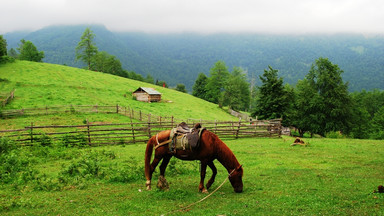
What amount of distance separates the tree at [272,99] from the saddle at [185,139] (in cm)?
2657

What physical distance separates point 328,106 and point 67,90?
1447 inches

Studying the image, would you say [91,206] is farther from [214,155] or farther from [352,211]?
[352,211]

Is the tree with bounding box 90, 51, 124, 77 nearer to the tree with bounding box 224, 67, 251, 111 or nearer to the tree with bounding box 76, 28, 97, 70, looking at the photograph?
the tree with bounding box 76, 28, 97, 70

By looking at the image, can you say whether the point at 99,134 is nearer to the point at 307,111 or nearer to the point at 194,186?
the point at 194,186

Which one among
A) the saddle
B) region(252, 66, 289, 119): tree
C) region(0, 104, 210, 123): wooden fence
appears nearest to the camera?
the saddle

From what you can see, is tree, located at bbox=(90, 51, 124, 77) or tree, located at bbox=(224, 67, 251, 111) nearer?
tree, located at bbox=(224, 67, 251, 111)

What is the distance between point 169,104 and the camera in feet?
131

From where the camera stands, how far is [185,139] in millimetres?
6676

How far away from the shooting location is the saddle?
660 centimetres

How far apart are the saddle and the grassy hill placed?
1967 cm

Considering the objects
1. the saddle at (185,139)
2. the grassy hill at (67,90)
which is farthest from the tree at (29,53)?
the saddle at (185,139)

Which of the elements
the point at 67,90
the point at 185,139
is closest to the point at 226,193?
the point at 185,139

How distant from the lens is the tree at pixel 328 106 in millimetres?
29859

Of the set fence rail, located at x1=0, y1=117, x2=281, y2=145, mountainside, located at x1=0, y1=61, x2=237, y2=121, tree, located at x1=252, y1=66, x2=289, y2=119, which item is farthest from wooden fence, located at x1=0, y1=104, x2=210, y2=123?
tree, located at x1=252, y1=66, x2=289, y2=119
